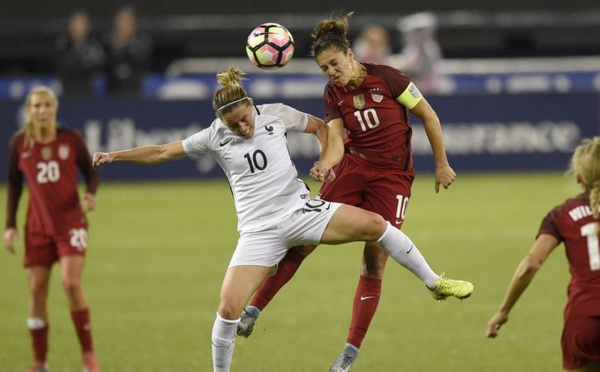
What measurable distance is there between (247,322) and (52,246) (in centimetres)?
165

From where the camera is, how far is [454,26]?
28.0 metres

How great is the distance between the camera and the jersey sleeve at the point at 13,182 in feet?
30.9

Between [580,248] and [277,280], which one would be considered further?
[277,280]

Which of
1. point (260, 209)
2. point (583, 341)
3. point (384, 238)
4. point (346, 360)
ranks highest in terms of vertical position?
point (260, 209)

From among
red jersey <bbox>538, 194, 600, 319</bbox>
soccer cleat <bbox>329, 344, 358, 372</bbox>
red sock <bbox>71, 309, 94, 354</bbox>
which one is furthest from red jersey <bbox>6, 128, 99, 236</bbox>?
red jersey <bbox>538, 194, 600, 319</bbox>

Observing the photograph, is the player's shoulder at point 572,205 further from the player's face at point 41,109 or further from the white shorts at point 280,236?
the player's face at point 41,109

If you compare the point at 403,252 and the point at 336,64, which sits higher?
the point at 336,64

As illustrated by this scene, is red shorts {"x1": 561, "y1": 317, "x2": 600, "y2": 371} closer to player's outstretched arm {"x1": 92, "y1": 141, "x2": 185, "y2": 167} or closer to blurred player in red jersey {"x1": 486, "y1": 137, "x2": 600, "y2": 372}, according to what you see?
blurred player in red jersey {"x1": 486, "y1": 137, "x2": 600, "y2": 372}

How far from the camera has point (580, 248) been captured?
258 inches

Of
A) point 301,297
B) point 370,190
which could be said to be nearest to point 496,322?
point 370,190

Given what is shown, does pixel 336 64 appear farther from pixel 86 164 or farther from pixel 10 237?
pixel 10 237

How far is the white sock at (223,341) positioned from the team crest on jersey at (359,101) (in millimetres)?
1805

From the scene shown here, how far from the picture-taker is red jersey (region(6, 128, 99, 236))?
918cm

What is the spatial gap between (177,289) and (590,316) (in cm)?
778
